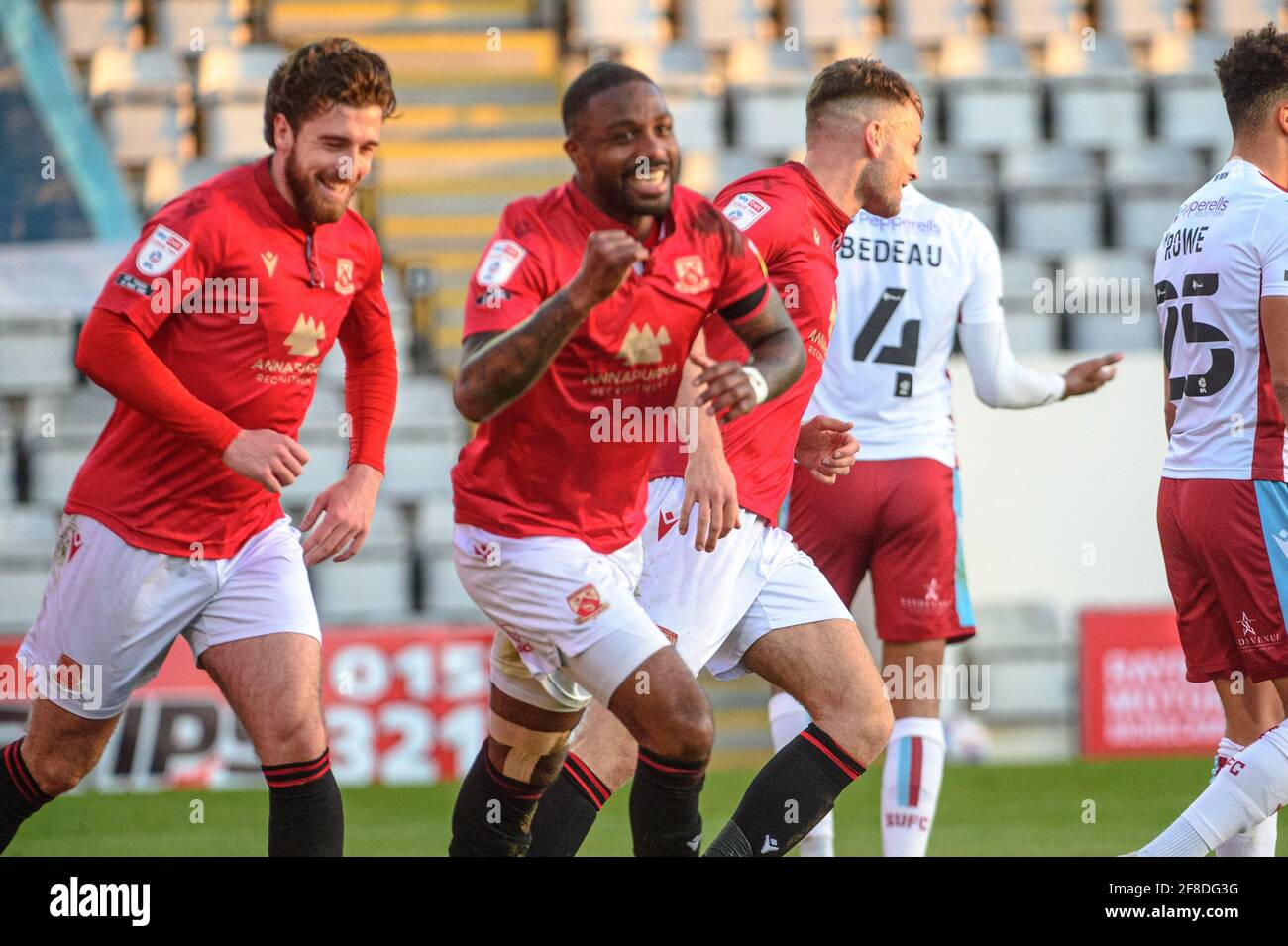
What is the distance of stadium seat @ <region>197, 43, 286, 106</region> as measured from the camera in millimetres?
12414

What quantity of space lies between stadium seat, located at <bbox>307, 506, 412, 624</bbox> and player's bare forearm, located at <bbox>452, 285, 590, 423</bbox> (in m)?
6.32

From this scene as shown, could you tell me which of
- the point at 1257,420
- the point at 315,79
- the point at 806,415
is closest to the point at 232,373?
the point at 315,79

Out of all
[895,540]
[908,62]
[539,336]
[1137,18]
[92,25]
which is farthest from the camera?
[1137,18]

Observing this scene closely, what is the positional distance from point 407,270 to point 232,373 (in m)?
7.60

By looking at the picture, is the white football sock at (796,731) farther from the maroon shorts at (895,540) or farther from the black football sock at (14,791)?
the black football sock at (14,791)

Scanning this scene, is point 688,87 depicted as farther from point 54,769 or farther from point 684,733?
point 684,733

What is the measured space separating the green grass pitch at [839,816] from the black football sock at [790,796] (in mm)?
2346

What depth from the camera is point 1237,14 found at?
13.7 m

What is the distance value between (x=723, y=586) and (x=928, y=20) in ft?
32.8

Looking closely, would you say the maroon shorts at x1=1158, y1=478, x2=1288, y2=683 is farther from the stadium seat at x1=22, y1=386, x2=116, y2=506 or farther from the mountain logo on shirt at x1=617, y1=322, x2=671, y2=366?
the stadium seat at x1=22, y1=386, x2=116, y2=506

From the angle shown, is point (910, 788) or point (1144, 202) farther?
point (1144, 202)

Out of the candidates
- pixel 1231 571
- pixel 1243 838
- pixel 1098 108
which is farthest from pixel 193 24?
pixel 1243 838

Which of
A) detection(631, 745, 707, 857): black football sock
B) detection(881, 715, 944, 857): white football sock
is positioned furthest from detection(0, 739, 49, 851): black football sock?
detection(881, 715, 944, 857): white football sock

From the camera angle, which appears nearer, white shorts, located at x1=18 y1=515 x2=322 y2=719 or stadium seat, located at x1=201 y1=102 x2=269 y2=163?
white shorts, located at x1=18 y1=515 x2=322 y2=719
